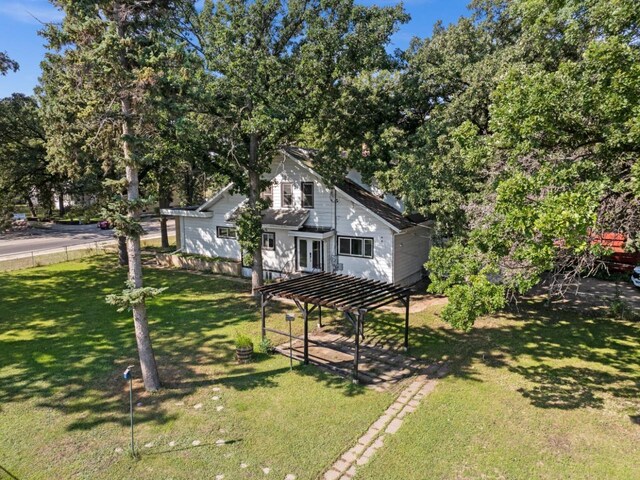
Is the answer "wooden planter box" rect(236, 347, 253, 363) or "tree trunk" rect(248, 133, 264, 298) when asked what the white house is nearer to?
"tree trunk" rect(248, 133, 264, 298)

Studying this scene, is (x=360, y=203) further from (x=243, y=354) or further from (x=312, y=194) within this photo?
(x=243, y=354)

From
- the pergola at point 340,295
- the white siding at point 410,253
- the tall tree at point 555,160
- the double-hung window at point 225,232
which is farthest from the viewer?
the double-hung window at point 225,232

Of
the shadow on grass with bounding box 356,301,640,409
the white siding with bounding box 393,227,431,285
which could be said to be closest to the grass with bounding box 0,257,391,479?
the shadow on grass with bounding box 356,301,640,409

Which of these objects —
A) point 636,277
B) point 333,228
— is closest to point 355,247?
point 333,228

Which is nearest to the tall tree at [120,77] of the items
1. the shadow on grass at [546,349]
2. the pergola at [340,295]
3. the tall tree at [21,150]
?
the pergola at [340,295]

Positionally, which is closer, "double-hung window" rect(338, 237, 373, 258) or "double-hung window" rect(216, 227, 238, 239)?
"double-hung window" rect(338, 237, 373, 258)

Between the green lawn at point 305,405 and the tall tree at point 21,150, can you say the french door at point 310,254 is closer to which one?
the green lawn at point 305,405
